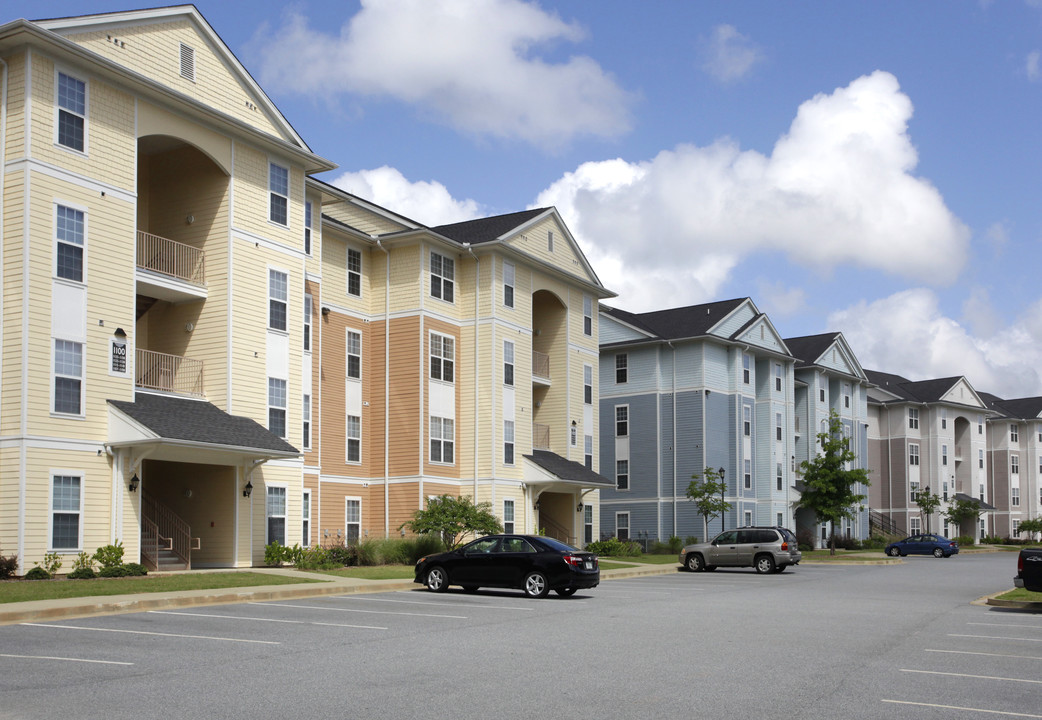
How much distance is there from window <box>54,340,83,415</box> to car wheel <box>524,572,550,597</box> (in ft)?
37.2

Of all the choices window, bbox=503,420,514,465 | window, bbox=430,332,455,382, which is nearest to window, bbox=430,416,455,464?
window, bbox=430,332,455,382

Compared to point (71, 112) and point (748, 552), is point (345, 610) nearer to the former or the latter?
point (71, 112)

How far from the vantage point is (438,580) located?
23.7 m

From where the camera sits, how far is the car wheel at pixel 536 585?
2283cm

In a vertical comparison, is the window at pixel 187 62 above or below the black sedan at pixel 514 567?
above

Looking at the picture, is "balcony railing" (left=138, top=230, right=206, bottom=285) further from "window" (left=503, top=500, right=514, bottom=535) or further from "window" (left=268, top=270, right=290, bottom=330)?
"window" (left=503, top=500, right=514, bottom=535)

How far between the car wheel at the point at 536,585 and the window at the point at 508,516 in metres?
16.9

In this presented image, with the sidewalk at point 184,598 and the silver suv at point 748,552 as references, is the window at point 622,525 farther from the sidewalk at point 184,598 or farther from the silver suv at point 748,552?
the sidewalk at point 184,598

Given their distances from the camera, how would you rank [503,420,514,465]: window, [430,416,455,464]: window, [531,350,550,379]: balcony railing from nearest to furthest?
[430,416,455,464]: window → [503,420,514,465]: window → [531,350,550,379]: balcony railing

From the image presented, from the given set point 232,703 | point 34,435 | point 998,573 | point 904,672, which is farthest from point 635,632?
point 998,573

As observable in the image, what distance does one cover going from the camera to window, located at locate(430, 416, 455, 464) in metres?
38.8

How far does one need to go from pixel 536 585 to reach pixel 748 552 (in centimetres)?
1572

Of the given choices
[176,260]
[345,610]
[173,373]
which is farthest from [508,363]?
[345,610]

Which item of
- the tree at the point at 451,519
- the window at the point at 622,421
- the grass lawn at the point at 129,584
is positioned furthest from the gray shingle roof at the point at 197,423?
the window at the point at 622,421
